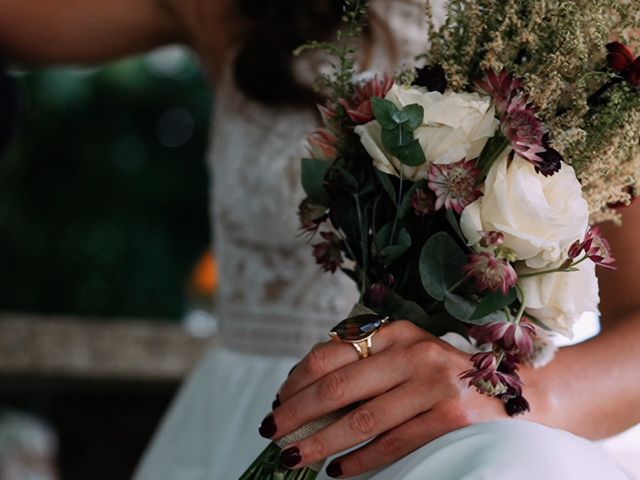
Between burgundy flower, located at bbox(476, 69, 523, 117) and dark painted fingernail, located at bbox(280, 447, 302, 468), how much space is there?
1.07ft

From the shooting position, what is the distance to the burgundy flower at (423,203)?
0.81 metres

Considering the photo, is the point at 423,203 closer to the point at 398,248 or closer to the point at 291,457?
the point at 398,248

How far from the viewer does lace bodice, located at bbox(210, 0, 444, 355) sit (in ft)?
4.58

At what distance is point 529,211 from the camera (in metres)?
0.77

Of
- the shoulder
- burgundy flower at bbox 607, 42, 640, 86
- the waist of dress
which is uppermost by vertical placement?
burgundy flower at bbox 607, 42, 640, 86

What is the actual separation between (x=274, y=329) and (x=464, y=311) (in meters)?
0.64

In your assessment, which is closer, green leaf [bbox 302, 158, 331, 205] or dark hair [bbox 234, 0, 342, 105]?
green leaf [bbox 302, 158, 331, 205]

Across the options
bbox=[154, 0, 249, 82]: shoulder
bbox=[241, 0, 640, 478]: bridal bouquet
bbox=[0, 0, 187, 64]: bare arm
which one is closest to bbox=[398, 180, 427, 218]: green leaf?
bbox=[241, 0, 640, 478]: bridal bouquet

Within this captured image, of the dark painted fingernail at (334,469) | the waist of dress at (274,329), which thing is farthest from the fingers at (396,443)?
the waist of dress at (274,329)

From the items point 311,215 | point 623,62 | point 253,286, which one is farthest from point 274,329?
point 623,62

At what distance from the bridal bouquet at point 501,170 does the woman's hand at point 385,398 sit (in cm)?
3

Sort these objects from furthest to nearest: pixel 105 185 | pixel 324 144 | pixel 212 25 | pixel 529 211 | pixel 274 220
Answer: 1. pixel 105 185
2. pixel 212 25
3. pixel 274 220
4. pixel 324 144
5. pixel 529 211

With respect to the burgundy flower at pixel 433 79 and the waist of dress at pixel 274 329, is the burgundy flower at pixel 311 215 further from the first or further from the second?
the waist of dress at pixel 274 329

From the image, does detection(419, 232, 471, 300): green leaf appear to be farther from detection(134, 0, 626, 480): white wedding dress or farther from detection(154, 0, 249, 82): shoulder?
detection(154, 0, 249, 82): shoulder
